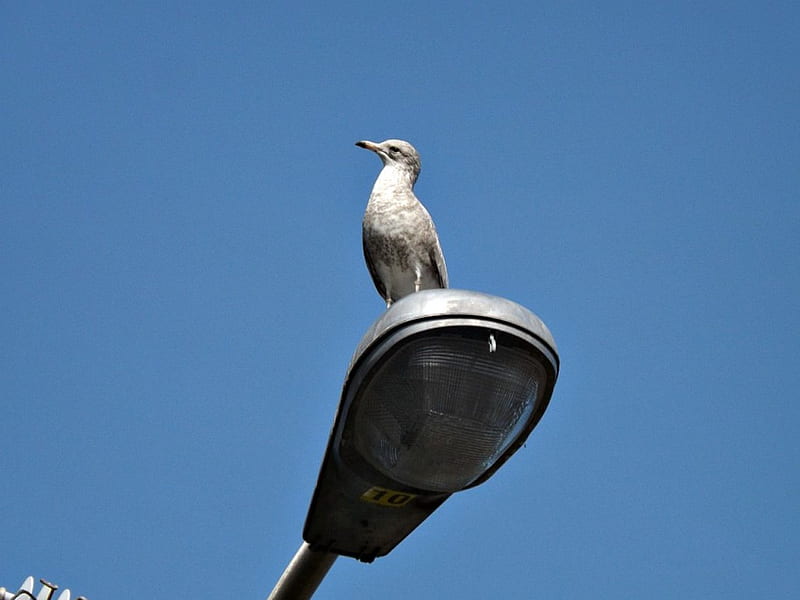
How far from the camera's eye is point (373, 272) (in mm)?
4582

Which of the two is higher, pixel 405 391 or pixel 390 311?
pixel 390 311

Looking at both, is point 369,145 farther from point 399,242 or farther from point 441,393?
point 441,393

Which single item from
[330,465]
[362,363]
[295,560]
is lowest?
[295,560]

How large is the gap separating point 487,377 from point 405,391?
7.6 inches

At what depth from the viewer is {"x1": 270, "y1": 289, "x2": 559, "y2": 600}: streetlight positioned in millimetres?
2166

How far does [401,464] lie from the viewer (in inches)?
91.4

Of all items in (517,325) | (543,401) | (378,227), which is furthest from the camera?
(378,227)

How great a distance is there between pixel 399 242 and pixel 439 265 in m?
0.28

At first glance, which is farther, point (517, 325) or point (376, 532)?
point (376, 532)

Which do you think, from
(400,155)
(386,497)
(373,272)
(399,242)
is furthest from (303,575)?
(400,155)

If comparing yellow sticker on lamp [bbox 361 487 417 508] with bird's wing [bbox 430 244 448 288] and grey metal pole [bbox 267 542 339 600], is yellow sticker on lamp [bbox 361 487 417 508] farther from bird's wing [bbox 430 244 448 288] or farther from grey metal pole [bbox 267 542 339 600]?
bird's wing [bbox 430 244 448 288]

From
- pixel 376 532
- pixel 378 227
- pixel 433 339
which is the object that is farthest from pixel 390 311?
pixel 378 227

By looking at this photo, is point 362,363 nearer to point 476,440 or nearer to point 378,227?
point 476,440

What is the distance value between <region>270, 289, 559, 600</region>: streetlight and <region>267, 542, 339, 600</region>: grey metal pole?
0.22m
